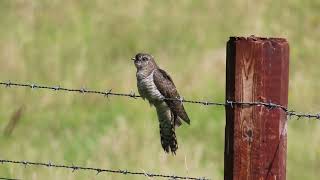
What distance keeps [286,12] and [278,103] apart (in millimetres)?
11448

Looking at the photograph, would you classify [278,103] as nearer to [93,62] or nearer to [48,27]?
[93,62]

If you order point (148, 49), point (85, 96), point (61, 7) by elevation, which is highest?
point (61, 7)

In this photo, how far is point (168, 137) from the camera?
268 inches

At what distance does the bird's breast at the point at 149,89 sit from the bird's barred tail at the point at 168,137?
10.2 inches

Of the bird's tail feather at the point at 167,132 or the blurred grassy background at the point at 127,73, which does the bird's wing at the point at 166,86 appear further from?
the blurred grassy background at the point at 127,73

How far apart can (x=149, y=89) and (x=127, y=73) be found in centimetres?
558

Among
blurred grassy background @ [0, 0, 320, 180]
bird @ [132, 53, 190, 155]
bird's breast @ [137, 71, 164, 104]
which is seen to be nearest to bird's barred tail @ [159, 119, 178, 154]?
bird @ [132, 53, 190, 155]

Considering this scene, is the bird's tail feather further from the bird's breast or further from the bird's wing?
the bird's breast

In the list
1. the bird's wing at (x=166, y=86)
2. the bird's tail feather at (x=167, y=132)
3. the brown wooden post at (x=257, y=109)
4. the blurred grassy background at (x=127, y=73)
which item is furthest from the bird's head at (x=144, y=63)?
the brown wooden post at (x=257, y=109)

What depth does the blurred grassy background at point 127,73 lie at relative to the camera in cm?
962

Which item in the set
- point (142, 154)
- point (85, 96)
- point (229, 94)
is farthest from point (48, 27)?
point (229, 94)

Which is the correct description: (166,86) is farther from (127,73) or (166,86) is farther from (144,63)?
(127,73)

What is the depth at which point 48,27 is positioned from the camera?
14.8 m

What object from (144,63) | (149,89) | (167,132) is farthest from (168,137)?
(144,63)
